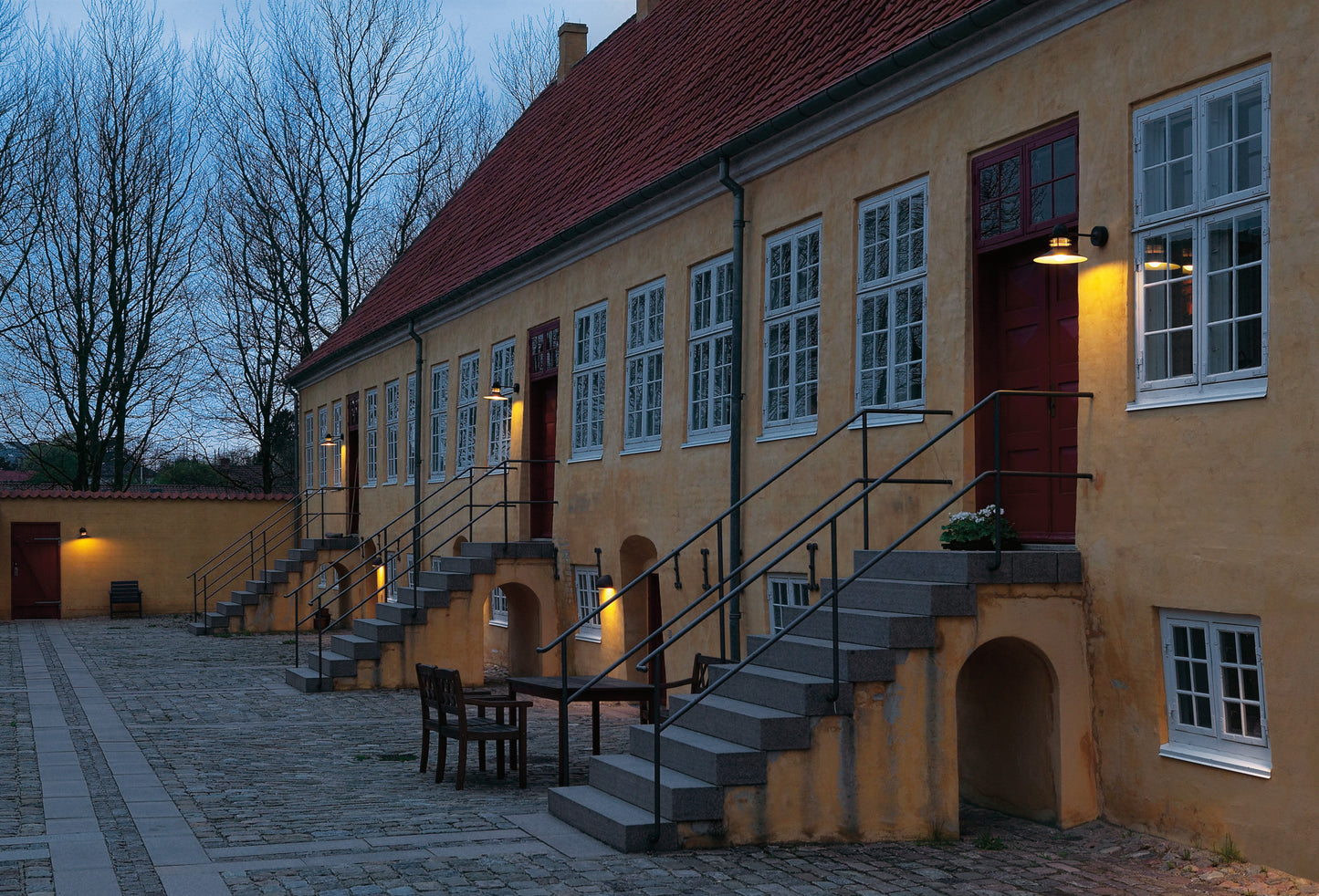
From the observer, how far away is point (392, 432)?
26328mm

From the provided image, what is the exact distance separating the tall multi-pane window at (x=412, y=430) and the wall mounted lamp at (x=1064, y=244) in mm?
16633

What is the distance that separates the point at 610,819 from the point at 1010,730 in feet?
9.83

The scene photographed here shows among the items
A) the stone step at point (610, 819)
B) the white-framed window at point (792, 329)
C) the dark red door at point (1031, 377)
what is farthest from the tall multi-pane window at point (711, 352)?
the stone step at point (610, 819)

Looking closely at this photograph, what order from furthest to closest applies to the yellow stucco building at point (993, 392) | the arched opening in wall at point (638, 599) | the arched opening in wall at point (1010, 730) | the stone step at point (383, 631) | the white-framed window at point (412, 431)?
1. the white-framed window at point (412, 431)
2. the stone step at point (383, 631)
3. the arched opening in wall at point (638, 599)
4. the arched opening in wall at point (1010, 730)
5. the yellow stucco building at point (993, 392)

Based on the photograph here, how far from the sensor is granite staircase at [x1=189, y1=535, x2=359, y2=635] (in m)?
26.7

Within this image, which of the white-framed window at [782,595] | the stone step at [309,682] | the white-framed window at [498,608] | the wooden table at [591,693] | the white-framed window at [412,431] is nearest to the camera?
the wooden table at [591,693]

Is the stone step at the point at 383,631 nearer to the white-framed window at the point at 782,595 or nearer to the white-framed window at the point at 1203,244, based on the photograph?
the white-framed window at the point at 782,595

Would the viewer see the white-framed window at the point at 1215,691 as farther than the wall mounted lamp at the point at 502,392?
No

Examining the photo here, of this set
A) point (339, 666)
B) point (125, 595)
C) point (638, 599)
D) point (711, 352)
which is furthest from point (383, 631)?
point (125, 595)

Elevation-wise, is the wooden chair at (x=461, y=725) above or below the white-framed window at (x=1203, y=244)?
below

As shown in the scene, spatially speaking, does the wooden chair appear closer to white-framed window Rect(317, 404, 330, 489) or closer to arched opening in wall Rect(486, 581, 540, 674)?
arched opening in wall Rect(486, 581, 540, 674)

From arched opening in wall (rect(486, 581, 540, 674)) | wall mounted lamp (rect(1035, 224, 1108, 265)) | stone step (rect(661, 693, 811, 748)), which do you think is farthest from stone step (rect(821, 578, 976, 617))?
arched opening in wall (rect(486, 581, 540, 674))

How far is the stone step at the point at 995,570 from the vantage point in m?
8.98

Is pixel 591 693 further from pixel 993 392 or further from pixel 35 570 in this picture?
pixel 35 570
